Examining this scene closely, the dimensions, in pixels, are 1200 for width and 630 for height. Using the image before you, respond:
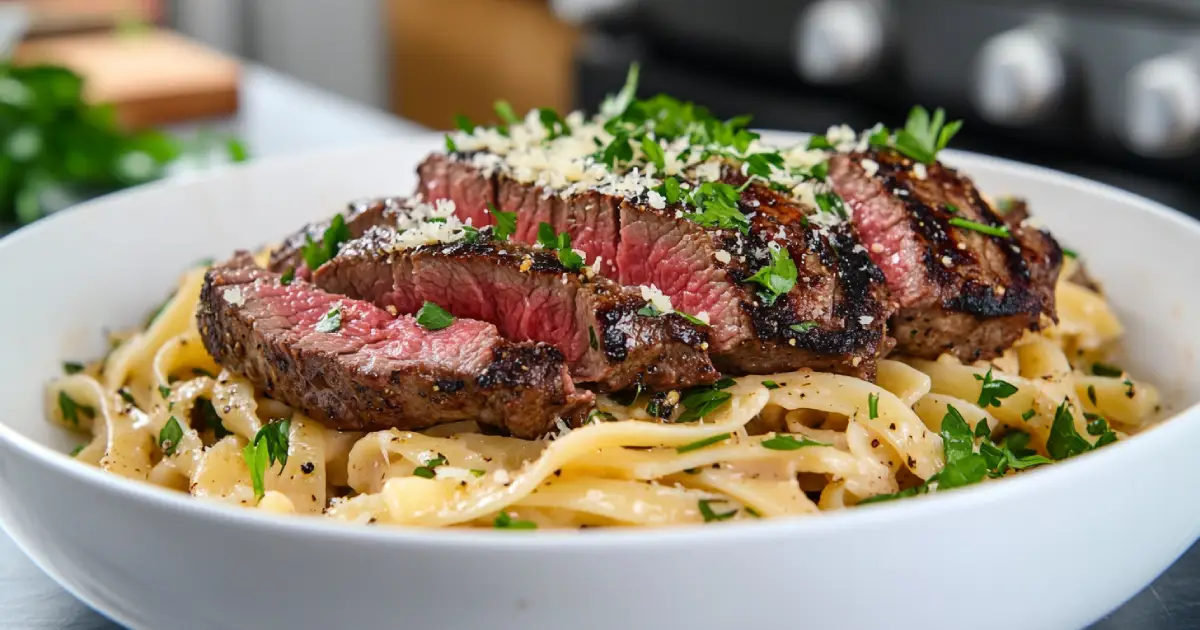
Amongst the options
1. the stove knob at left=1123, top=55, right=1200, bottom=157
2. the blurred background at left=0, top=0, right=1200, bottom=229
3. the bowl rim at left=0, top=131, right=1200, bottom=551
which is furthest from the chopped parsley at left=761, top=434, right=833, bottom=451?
the stove knob at left=1123, top=55, right=1200, bottom=157

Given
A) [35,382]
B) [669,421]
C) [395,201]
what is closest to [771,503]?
[669,421]

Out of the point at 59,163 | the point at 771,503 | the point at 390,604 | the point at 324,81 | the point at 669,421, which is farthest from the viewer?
the point at 324,81

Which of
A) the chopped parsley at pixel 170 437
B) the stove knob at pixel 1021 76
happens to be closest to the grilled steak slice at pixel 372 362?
the chopped parsley at pixel 170 437

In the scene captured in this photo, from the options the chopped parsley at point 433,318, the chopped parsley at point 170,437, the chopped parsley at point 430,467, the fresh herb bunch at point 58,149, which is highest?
the chopped parsley at point 433,318

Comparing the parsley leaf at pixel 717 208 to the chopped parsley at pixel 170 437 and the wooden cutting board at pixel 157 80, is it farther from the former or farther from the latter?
the wooden cutting board at pixel 157 80

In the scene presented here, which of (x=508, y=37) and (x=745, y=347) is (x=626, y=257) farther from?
(x=508, y=37)

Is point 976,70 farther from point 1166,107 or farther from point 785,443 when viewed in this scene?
point 785,443
